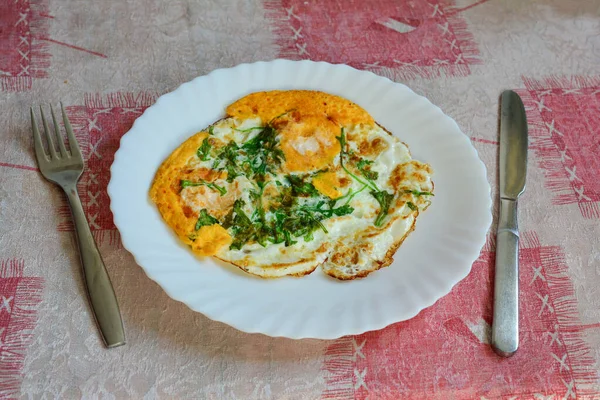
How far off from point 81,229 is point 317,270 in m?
0.95

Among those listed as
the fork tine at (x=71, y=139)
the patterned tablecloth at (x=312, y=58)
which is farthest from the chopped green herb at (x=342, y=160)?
the fork tine at (x=71, y=139)

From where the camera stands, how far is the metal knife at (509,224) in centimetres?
218

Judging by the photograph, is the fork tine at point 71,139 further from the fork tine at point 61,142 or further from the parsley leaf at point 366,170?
the parsley leaf at point 366,170

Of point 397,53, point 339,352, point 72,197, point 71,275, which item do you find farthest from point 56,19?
point 339,352

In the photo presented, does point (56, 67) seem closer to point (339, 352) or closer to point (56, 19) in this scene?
point (56, 19)

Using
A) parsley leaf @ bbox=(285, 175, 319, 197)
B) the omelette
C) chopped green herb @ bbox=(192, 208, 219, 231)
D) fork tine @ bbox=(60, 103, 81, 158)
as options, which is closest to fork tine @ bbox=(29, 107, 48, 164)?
fork tine @ bbox=(60, 103, 81, 158)

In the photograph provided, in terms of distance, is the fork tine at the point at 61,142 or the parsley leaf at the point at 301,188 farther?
the fork tine at the point at 61,142

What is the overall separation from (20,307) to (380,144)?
1562 mm

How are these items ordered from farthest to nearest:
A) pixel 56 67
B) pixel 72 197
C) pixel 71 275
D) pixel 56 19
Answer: pixel 56 19, pixel 56 67, pixel 72 197, pixel 71 275

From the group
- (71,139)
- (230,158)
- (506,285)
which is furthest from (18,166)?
(506,285)

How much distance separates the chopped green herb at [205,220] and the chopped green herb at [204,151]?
255 millimetres

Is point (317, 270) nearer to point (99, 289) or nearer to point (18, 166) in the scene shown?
point (99, 289)

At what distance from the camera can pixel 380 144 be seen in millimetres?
2465

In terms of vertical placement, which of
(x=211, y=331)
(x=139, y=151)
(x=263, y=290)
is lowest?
(x=211, y=331)
